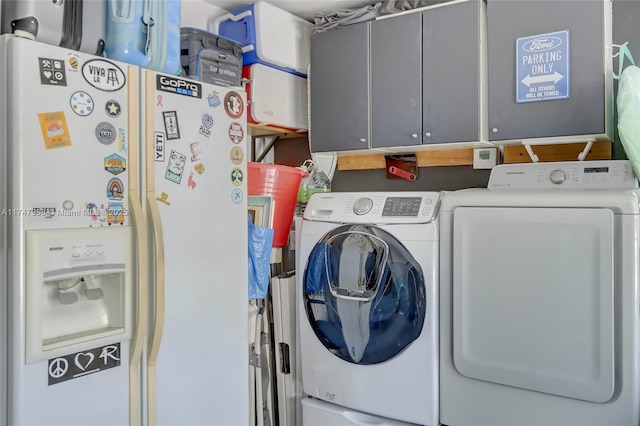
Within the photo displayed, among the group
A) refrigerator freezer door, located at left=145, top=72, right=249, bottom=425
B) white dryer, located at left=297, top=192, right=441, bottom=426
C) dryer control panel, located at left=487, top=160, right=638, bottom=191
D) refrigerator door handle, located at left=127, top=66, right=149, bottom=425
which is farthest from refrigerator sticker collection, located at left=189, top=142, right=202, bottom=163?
dryer control panel, located at left=487, top=160, right=638, bottom=191

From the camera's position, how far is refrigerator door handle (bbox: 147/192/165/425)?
5.89 ft

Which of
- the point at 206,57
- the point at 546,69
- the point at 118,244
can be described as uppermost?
the point at 206,57

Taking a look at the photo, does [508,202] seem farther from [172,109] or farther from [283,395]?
[283,395]

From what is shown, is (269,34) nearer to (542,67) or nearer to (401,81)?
(401,81)

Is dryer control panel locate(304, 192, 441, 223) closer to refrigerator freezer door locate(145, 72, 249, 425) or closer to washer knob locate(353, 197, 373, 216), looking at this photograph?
washer knob locate(353, 197, 373, 216)

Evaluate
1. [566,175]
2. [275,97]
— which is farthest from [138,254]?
[566,175]

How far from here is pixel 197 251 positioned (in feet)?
6.48

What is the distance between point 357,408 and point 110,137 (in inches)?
62.5

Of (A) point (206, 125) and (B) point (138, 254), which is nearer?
(B) point (138, 254)

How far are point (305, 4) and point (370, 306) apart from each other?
170cm

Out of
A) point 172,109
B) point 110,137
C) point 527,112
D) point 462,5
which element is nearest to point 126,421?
point 110,137

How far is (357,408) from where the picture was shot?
236cm

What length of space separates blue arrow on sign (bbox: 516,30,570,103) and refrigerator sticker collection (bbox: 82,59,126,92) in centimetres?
163

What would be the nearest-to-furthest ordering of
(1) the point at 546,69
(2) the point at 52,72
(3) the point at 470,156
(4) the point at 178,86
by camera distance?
(2) the point at 52,72, (4) the point at 178,86, (1) the point at 546,69, (3) the point at 470,156
